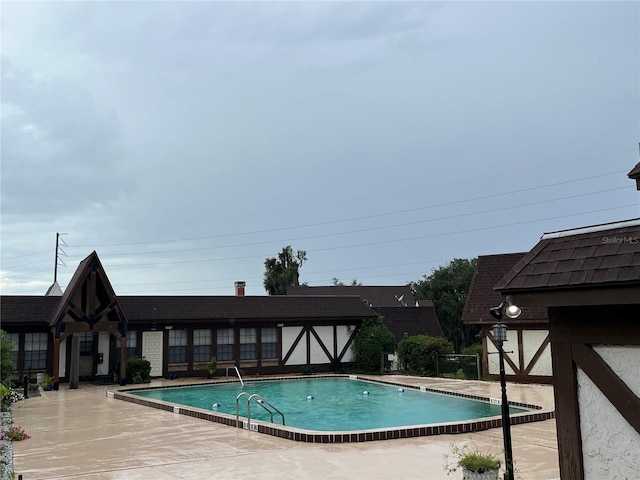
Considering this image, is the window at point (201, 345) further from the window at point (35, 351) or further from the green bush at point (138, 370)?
the window at point (35, 351)

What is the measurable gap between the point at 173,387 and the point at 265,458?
1442 centimetres

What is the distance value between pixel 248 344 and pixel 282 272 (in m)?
35.3

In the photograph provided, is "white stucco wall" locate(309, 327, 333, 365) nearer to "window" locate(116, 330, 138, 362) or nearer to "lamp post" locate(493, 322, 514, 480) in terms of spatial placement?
"window" locate(116, 330, 138, 362)

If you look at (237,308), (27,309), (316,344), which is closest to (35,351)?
(27,309)

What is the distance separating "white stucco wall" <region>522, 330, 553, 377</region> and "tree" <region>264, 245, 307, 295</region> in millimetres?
40976

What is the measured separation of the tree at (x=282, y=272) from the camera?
2468 inches

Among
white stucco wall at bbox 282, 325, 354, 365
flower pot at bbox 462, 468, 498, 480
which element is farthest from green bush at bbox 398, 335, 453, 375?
flower pot at bbox 462, 468, 498, 480

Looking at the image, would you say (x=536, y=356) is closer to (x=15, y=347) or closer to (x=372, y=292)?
(x=15, y=347)

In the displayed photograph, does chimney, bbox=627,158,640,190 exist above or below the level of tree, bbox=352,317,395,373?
above

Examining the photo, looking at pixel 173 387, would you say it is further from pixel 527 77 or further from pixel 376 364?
pixel 527 77

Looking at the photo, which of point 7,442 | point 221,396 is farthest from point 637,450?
point 221,396

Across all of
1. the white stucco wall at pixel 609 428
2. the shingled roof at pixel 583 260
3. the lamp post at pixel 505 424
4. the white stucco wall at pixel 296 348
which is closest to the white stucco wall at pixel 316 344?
the white stucco wall at pixel 296 348

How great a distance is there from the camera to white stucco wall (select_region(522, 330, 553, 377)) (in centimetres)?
2162

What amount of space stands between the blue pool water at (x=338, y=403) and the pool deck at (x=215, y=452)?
8.98 ft
